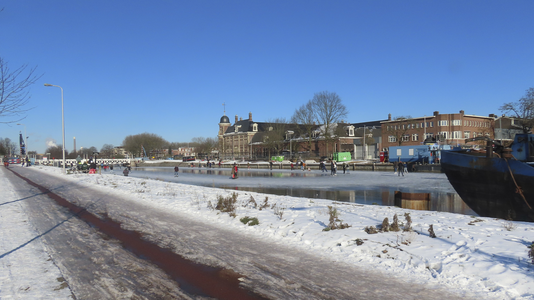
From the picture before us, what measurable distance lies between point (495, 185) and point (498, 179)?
304 millimetres

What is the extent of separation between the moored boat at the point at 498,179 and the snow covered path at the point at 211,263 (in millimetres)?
10791

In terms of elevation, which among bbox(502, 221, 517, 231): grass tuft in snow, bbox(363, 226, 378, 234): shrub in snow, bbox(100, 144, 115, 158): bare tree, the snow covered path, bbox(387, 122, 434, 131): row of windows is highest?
bbox(387, 122, 434, 131): row of windows

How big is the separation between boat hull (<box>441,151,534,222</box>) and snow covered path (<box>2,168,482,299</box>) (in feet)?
35.5

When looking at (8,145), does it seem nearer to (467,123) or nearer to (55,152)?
(55,152)

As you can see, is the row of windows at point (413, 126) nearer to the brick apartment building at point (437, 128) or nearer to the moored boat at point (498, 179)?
the brick apartment building at point (437, 128)

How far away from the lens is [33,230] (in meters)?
9.81

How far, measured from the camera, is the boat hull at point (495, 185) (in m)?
14.6

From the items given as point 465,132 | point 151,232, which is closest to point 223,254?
point 151,232

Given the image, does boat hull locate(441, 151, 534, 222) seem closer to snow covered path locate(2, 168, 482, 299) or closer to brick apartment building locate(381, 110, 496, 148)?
snow covered path locate(2, 168, 482, 299)

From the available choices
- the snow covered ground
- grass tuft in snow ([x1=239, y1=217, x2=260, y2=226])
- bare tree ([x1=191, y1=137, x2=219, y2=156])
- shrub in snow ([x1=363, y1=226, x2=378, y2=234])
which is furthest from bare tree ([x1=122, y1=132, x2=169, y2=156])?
shrub in snow ([x1=363, y1=226, x2=378, y2=234])

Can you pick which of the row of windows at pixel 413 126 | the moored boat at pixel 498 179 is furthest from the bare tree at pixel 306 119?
the moored boat at pixel 498 179

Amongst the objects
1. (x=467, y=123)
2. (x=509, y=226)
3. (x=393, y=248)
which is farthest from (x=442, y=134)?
(x=393, y=248)

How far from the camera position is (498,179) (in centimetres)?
1545

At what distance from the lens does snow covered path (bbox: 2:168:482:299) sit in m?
5.23
